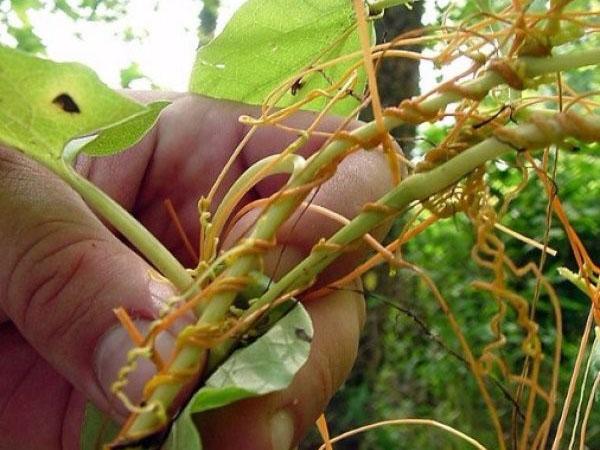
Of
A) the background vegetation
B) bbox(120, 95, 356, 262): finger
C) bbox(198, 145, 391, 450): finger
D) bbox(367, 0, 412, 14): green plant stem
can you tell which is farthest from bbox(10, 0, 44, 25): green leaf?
bbox(367, 0, 412, 14): green plant stem

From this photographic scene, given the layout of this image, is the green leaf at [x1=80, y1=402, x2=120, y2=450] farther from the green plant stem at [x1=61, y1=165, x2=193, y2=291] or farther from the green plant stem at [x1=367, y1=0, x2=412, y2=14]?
the green plant stem at [x1=367, y1=0, x2=412, y2=14]

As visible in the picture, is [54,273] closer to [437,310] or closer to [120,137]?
[120,137]

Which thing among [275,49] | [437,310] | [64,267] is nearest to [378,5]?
[275,49]

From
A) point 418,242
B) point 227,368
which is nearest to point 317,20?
point 227,368

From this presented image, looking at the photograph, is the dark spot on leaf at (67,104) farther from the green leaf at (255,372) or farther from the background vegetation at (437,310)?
the background vegetation at (437,310)

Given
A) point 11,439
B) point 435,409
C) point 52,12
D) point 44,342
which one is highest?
point 44,342

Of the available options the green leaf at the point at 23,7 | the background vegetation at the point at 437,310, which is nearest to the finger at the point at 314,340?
the background vegetation at the point at 437,310

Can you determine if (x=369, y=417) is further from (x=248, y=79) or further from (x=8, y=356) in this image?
(x=248, y=79)
